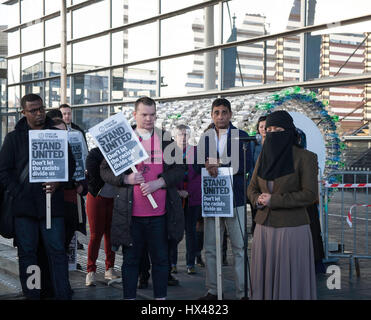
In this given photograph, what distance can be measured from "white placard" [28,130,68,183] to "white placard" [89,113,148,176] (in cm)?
51

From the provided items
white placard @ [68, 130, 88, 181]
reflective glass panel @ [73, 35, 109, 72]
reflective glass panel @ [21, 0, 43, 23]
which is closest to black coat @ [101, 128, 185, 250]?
white placard @ [68, 130, 88, 181]

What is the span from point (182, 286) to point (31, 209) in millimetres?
2255

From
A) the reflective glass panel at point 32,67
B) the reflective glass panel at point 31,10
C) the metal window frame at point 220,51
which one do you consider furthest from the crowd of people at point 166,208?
the reflective glass panel at point 31,10

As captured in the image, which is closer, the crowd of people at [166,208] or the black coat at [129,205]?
the crowd of people at [166,208]

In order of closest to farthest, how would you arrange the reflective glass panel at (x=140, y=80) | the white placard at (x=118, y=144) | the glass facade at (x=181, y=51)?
the white placard at (x=118, y=144) < the glass facade at (x=181, y=51) < the reflective glass panel at (x=140, y=80)

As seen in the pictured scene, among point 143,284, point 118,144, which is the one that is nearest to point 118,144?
point 118,144

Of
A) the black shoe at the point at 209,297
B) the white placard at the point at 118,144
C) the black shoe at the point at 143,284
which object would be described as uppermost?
the white placard at the point at 118,144

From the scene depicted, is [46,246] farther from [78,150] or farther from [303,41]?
[303,41]

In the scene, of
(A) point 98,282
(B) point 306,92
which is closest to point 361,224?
(B) point 306,92

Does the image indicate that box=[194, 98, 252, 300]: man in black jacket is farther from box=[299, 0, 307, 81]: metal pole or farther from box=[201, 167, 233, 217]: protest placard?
box=[299, 0, 307, 81]: metal pole

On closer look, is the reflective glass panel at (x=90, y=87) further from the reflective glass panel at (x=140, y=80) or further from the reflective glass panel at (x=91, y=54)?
the reflective glass panel at (x=140, y=80)

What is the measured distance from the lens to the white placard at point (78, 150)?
711cm

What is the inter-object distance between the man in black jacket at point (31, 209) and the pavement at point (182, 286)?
32.1 inches

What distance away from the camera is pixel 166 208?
561 cm
